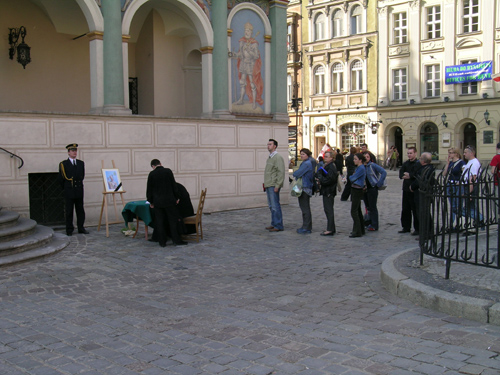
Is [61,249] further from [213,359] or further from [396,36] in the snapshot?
[396,36]

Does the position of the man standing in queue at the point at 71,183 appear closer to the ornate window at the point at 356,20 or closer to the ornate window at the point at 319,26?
the ornate window at the point at 356,20

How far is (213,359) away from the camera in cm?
468

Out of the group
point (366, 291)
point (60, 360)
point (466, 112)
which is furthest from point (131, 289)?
point (466, 112)

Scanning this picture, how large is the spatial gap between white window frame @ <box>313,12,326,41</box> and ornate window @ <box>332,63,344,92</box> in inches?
109

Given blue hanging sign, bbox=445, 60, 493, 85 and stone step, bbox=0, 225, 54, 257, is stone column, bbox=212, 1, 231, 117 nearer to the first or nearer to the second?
stone step, bbox=0, 225, 54, 257

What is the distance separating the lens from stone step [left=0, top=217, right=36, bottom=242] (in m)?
9.32

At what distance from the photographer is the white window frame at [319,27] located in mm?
43844

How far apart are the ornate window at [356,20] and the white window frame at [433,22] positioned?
209 inches

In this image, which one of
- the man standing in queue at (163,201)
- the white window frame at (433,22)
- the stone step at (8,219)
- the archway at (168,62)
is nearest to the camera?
the stone step at (8,219)

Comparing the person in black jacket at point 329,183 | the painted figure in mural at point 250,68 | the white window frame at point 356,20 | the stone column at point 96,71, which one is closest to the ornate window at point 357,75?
the white window frame at point 356,20

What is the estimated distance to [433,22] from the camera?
38.6m

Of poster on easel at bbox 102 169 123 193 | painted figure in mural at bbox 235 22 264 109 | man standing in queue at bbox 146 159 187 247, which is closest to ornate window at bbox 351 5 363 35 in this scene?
painted figure in mural at bbox 235 22 264 109

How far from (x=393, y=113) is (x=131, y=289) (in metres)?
36.6

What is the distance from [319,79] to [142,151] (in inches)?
1288
